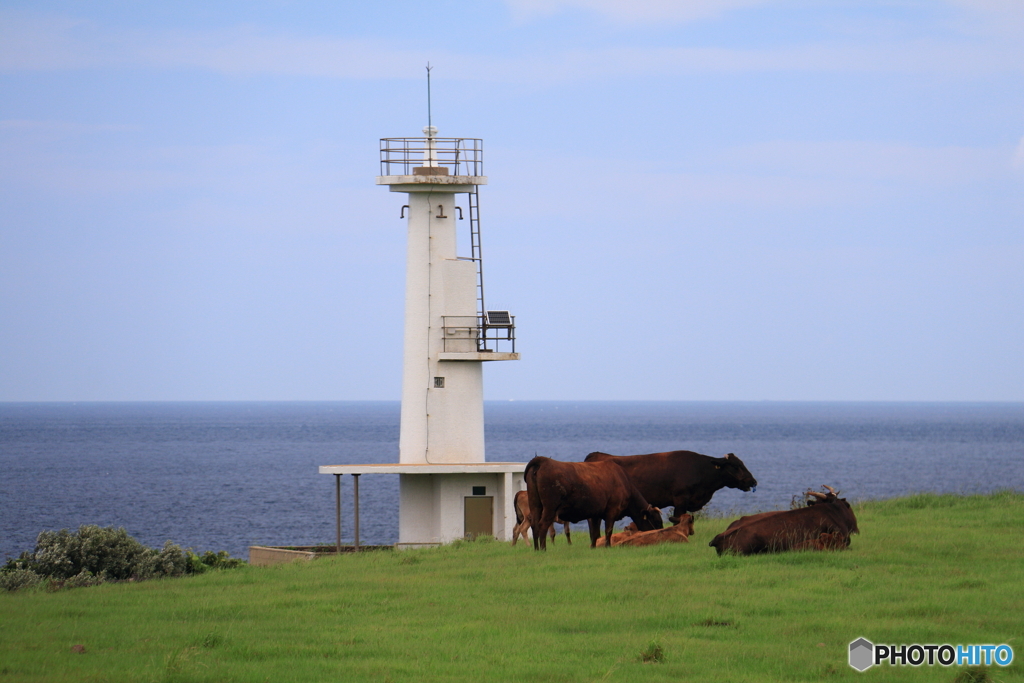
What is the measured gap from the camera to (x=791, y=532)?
17.1 meters

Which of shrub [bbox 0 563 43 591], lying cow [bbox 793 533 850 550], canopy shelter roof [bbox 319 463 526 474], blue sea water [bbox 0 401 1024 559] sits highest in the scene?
canopy shelter roof [bbox 319 463 526 474]

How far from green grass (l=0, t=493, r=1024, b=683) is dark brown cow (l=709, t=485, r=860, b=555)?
1.14ft

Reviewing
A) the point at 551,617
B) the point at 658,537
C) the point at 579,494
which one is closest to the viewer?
the point at 551,617

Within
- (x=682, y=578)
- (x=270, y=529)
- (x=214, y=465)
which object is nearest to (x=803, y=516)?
(x=682, y=578)

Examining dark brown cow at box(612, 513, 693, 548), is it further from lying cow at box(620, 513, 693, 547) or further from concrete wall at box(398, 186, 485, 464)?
concrete wall at box(398, 186, 485, 464)

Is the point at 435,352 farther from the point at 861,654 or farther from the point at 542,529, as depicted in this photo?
the point at 861,654

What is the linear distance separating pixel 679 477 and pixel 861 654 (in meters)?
9.90

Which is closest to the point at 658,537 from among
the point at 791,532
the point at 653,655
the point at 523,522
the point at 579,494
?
the point at 579,494

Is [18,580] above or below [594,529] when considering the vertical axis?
below

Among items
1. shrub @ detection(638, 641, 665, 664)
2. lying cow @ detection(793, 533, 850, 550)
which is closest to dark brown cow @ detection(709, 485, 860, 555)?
lying cow @ detection(793, 533, 850, 550)

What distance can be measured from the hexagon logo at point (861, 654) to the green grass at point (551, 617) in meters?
0.13

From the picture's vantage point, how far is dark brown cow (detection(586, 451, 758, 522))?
2133 centimetres

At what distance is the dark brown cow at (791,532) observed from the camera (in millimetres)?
16922

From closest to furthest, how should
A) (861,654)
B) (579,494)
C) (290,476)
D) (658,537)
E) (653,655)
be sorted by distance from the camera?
(653,655)
(861,654)
(579,494)
(658,537)
(290,476)
